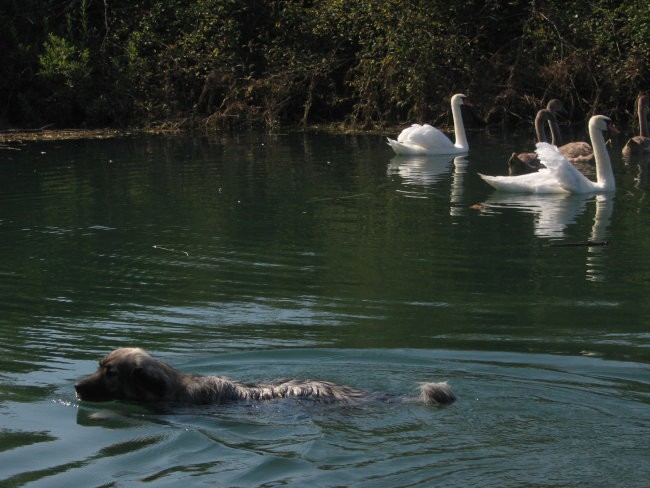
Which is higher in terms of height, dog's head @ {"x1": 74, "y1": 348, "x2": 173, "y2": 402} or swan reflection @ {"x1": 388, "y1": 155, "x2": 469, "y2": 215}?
swan reflection @ {"x1": 388, "y1": 155, "x2": 469, "y2": 215}

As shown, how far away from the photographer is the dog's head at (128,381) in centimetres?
Result: 641

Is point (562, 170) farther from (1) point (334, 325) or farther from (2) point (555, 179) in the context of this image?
(1) point (334, 325)

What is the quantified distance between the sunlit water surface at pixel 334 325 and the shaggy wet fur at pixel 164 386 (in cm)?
9

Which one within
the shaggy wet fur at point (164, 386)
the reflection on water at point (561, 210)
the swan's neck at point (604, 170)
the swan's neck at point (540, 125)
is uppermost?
the swan's neck at point (540, 125)

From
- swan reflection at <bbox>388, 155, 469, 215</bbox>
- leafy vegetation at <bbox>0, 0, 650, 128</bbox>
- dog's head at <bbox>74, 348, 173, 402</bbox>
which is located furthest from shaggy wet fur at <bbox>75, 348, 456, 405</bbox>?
leafy vegetation at <bbox>0, 0, 650, 128</bbox>

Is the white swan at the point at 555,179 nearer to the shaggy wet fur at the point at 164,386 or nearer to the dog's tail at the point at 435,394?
the shaggy wet fur at the point at 164,386

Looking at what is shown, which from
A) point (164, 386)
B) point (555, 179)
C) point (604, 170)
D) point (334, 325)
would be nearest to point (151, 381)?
point (164, 386)

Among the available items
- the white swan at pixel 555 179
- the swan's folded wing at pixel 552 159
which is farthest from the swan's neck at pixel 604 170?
the swan's folded wing at pixel 552 159

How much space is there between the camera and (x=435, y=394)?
5930mm

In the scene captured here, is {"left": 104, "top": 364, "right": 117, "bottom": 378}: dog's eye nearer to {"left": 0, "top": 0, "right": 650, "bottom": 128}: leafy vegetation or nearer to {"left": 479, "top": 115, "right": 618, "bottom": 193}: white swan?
{"left": 479, "top": 115, "right": 618, "bottom": 193}: white swan

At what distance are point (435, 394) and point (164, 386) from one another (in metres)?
1.51

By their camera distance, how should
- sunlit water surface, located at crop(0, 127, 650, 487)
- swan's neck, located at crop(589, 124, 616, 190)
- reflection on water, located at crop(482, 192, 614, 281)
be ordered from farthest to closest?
swan's neck, located at crop(589, 124, 616, 190)
reflection on water, located at crop(482, 192, 614, 281)
sunlit water surface, located at crop(0, 127, 650, 487)

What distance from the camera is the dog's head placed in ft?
21.0

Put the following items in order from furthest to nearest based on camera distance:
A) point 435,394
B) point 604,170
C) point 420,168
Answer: point 420,168, point 604,170, point 435,394
